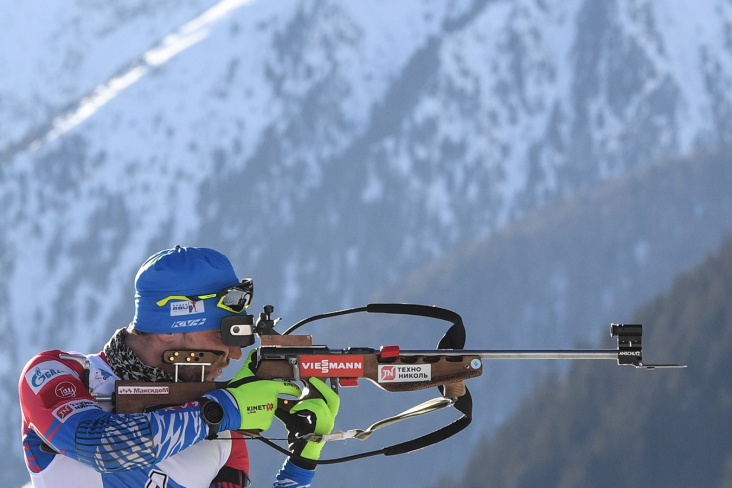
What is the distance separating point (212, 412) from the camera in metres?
5.55

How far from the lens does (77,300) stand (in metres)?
75.4

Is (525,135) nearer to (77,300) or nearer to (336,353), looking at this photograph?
(77,300)

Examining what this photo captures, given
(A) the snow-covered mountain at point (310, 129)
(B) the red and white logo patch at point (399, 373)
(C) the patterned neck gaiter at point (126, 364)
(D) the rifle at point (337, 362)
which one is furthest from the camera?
(A) the snow-covered mountain at point (310, 129)

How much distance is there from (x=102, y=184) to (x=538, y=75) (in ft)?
107

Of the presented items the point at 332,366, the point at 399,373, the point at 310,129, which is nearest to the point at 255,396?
the point at 332,366

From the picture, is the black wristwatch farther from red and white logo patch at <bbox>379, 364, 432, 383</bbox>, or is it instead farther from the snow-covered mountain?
the snow-covered mountain

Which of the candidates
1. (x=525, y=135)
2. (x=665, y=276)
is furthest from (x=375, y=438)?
(x=525, y=135)

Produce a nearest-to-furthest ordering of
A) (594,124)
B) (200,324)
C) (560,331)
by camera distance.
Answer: (200,324)
(560,331)
(594,124)

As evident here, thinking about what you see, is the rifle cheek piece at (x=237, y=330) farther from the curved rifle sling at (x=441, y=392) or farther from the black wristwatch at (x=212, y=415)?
the curved rifle sling at (x=441, y=392)

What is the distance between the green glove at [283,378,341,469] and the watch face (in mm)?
368

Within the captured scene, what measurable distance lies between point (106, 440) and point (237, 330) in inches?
30.2

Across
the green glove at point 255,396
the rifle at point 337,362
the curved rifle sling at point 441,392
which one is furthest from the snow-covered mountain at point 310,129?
the green glove at point 255,396

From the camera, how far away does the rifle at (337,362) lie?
18.8 feet

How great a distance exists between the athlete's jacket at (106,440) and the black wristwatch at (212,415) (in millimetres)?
24
